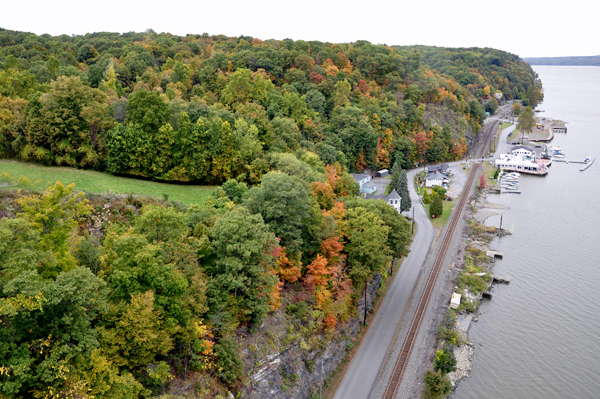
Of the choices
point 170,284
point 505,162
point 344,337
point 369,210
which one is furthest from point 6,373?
point 505,162

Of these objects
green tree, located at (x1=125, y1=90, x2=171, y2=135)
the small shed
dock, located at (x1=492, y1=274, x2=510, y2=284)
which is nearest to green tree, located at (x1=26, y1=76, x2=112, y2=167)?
green tree, located at (x1=125, y1=90, x2=171, y2=135)

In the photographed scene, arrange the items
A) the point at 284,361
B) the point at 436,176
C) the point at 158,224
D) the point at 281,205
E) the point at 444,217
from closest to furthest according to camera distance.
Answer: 1. the point at 158,224
2. the point at 284,361
3. the point at 281,205
4. the point at 444,217
5. the point at 436,176

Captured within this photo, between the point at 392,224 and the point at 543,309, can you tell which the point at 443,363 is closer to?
the point at 392,224

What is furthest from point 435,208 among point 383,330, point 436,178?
point 383,330

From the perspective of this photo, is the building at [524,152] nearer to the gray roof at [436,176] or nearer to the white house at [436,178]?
the white house at [436,178]

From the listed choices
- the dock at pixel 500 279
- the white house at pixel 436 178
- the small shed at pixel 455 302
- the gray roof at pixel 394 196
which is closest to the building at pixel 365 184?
the gray roof at pixel 394 196
